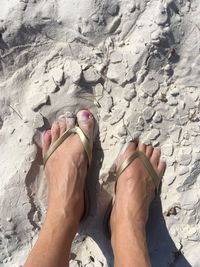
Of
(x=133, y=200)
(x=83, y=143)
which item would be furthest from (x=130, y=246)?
(x=83, y=143)

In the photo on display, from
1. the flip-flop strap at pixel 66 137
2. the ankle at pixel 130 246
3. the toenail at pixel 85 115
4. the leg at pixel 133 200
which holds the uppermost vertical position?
the toenail at pixel 85 115

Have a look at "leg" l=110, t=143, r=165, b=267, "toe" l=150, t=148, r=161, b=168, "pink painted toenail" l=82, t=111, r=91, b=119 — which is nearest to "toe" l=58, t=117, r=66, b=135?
"pink painted toenail" l=82, t=111, r=91, b=119

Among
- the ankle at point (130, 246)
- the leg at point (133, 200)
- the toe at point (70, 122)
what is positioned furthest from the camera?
the toe at point (70, 122)

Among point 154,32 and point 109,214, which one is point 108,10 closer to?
point 154,32

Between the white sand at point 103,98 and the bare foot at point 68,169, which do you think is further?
the bare foot at point 68,169

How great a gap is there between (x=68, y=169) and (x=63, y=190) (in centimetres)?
9

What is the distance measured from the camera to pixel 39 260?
1557 millimetres

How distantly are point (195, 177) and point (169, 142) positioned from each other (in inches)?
6.8

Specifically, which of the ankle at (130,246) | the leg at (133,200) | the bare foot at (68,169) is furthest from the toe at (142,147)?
the ankle at (130,246)

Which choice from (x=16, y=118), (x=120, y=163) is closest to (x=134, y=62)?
(x=120, y=163)

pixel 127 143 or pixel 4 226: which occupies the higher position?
pixel 127 143

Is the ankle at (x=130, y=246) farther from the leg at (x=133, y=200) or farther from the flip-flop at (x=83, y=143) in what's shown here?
the flip-flop at (x=83, y=143)

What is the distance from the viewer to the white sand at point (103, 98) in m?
1.64

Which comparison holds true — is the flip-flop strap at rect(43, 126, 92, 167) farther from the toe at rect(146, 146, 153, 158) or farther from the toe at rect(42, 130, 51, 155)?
the toe at rect(146, 146, 153, 158)
